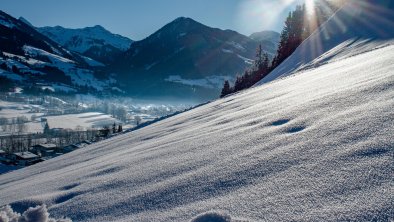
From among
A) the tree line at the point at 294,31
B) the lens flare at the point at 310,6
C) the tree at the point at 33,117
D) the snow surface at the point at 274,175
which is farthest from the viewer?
the tree at the point at 33,117

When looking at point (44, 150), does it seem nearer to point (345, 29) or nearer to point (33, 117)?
point (345, 29)

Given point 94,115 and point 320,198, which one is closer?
point 320,198

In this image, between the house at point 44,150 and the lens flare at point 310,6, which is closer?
the lens flare at point 310,6

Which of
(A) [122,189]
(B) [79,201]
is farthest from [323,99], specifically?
(B) [79,201]

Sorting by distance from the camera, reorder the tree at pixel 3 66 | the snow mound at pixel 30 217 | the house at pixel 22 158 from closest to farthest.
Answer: the snow mound at pixel 30 217, the house at pixel 22 158, the tree at pixel 3 66

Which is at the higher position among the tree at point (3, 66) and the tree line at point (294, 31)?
the tree at point (3, 66)

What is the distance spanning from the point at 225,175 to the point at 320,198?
85 centimetres

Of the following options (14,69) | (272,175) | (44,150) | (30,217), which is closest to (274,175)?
(272,175)

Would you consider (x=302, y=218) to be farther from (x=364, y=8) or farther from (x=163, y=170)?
(x=364, y=8)

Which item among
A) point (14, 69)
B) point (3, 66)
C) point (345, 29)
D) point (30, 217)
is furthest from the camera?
point (14, 69)

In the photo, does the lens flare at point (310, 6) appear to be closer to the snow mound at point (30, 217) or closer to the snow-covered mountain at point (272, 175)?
the snow-covered mountain at point (272, 175)

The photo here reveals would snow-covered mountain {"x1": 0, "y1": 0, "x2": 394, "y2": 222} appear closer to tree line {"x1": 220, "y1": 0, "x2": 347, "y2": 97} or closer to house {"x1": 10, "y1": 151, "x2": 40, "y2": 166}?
tree line {"x1": 220, "y1": 0, "x2": 347, "y2": 97}

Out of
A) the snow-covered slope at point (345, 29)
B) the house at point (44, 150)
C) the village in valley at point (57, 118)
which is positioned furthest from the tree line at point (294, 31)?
the village in valley at point (57, 118)

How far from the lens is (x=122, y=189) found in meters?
2.79
